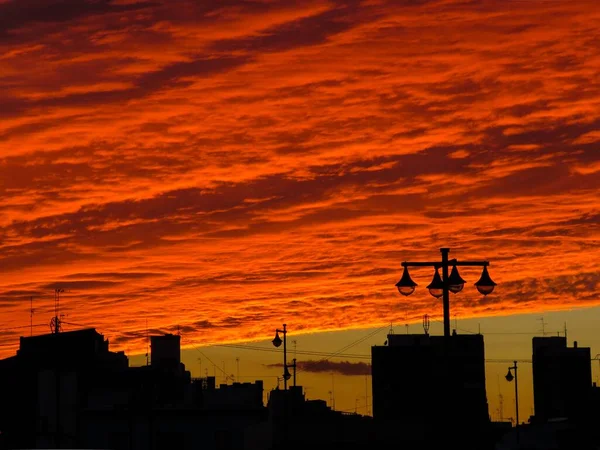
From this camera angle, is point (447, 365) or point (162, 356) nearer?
point (447, 365)

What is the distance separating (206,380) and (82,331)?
18.7 metres

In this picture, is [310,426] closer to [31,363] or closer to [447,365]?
[31,363]

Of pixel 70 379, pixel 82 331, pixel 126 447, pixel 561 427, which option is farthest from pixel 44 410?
pixel 561 427

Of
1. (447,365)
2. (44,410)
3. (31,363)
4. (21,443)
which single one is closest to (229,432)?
(44,410)

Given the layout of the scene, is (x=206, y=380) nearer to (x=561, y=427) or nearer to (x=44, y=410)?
(x=44, y=410)

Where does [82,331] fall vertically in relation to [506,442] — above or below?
above

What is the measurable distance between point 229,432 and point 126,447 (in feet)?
24.2

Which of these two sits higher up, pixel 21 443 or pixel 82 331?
pixel 82 331

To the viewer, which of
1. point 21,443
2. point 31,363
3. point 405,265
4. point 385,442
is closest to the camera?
point 405,265

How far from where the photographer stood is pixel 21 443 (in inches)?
4985

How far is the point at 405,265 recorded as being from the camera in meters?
38.5

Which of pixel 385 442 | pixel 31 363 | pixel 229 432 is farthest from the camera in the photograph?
pixel 385 442

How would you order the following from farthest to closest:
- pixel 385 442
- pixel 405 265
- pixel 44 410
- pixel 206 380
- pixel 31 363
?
pixel 385 442 < pixel 31 363 < pixel 206 380 < pixel 44 410 < pixel 405 265

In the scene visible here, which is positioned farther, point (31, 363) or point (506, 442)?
point (31, 363)
